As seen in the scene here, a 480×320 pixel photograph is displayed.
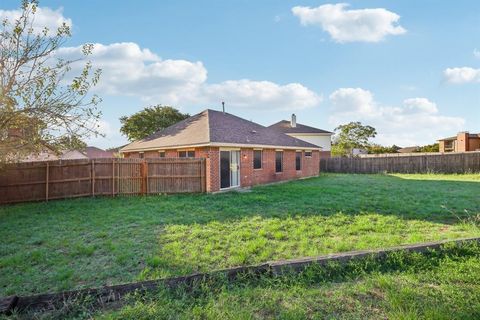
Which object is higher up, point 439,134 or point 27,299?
point 439,134

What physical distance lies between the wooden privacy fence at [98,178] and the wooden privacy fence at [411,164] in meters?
18.1

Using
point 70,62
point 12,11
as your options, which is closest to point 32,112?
point 70,62

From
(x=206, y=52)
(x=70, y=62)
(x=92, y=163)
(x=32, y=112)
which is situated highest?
(x=206, y=52)

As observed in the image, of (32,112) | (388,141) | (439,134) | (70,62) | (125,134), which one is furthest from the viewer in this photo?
(388,141)

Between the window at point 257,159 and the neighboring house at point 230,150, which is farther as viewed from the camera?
the window at point 257,159

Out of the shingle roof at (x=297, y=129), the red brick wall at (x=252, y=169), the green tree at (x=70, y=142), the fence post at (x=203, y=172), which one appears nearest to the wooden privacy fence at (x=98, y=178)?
the fence post at (x=203, y=172)

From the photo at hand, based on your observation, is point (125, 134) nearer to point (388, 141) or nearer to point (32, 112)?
point (32, 112)

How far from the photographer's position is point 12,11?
5.89 m

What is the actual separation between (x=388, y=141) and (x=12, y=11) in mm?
52465

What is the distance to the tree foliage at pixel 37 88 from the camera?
5.76 metres

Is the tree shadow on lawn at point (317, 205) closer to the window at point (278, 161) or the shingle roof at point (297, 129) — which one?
the window at point (278, 161)

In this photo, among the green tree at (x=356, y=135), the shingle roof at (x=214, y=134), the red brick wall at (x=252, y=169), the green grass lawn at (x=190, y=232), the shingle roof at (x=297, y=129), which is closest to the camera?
the green grass lawn at (x=190, y=232)

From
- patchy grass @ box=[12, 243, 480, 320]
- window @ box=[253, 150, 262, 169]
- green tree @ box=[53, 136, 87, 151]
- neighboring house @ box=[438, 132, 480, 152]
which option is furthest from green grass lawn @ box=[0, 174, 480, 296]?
neighboring house @ box=[438, 132, 480, 152]

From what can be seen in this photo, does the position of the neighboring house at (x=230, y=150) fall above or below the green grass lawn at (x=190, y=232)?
above
